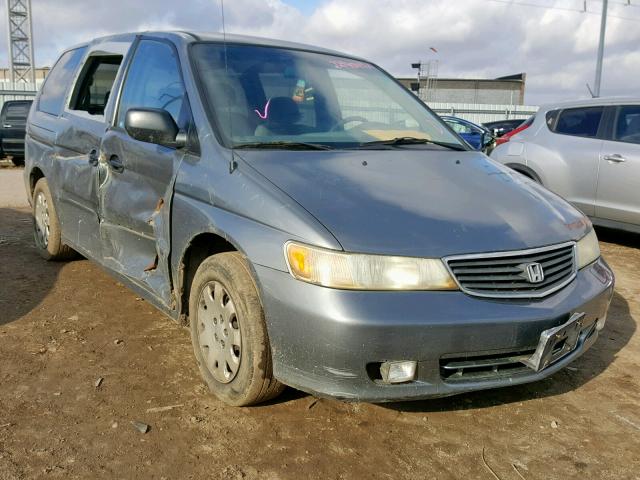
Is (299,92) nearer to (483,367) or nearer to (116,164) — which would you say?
(116,164)

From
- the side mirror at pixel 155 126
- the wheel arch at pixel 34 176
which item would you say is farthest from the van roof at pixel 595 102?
the wheel arch at pixel 34 176

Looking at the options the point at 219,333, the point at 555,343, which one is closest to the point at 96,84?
the point at 219,333

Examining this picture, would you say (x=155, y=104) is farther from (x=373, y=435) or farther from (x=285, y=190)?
(x=373, y=435)

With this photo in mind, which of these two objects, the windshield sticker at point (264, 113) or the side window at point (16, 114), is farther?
the side window at point (16, 114)

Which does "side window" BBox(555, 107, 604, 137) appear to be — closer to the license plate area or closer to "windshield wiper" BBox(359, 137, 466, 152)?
"windshield wiper" BBox(359, 137, 466, 152)

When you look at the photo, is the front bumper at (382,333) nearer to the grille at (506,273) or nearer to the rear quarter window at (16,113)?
the grille at (506,273)

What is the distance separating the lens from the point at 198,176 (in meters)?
3.10

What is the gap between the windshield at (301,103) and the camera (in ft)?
10.8

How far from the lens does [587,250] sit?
10.4ft

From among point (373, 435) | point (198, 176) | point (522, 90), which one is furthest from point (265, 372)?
point (522, 90)

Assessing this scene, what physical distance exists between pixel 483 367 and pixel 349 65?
240 centimetres

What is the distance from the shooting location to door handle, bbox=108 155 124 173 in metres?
3.80

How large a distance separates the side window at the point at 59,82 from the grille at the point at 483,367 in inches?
150

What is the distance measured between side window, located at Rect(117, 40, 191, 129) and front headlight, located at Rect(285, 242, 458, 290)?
4.09ft
